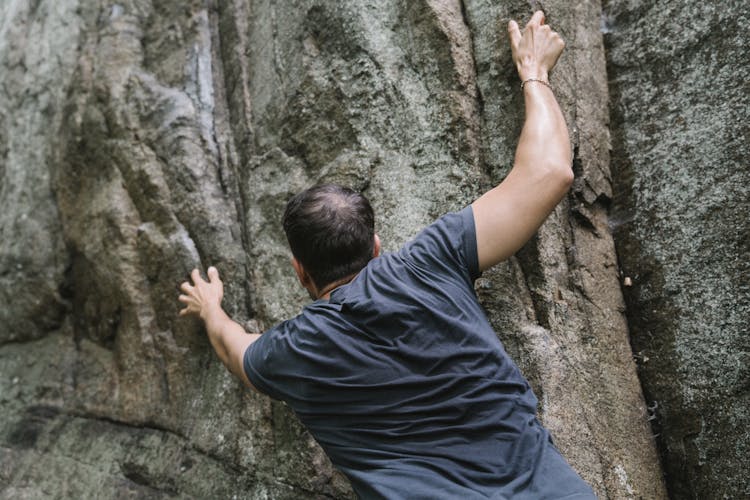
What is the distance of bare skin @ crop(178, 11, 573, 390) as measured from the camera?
2.35 metres

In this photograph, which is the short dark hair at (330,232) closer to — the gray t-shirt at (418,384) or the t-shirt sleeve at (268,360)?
the gray t-shirt at (418,384)

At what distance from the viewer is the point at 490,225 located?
92.2 inches

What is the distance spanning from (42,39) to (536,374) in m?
5.18

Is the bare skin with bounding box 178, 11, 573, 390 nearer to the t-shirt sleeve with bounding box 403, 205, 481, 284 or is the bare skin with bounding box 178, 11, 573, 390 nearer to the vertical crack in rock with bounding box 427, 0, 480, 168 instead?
the t-shirt sleeve with bounding box 403, 205, 481, 284

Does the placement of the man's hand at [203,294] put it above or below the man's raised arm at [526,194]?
below

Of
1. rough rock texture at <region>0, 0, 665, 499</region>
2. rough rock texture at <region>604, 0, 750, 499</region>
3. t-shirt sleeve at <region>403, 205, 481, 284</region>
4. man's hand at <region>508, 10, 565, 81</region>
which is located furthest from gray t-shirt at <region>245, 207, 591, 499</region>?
rough rock texture at <region>604, 0, 750, 499</region>

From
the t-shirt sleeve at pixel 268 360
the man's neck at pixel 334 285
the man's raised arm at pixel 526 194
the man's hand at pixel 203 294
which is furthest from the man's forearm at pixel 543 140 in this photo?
the man's hand at pixel 203 294

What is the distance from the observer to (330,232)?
2.38 m

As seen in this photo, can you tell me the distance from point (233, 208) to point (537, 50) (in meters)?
2.17

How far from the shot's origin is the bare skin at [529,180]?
2350mm

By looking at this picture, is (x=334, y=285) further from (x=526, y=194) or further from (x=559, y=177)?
(x=559, y=177)

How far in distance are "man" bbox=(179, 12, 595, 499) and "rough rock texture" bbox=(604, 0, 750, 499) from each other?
3.29 feet

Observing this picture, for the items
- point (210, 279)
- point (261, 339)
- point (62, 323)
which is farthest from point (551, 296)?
point (62, 323)

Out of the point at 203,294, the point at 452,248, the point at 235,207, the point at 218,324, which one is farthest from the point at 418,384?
the point at 235,207
